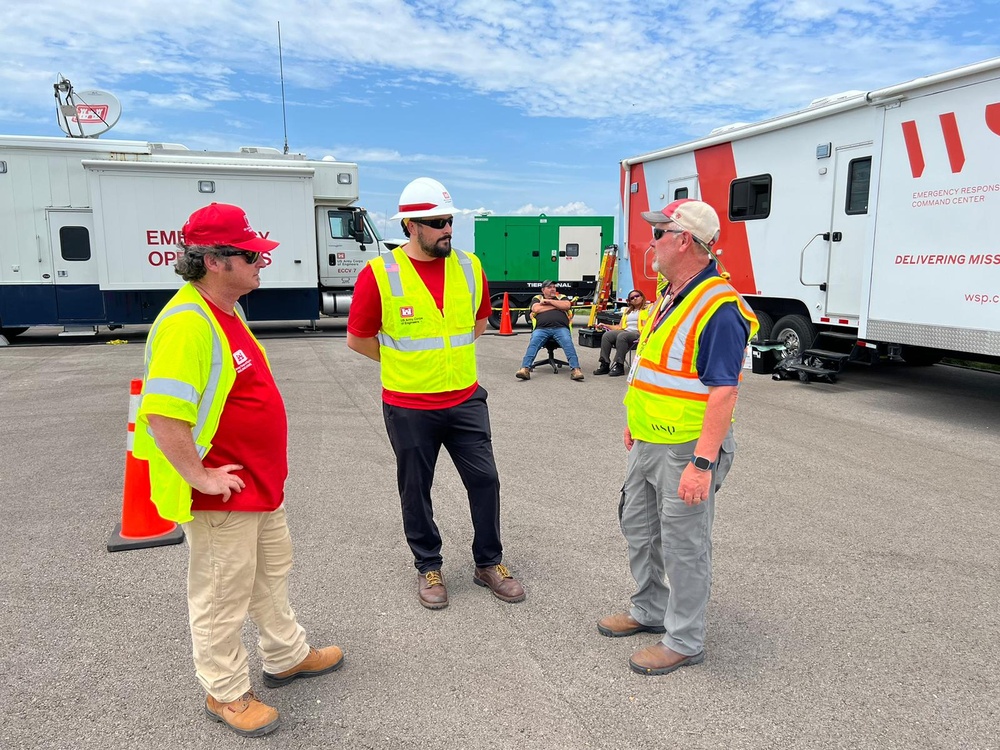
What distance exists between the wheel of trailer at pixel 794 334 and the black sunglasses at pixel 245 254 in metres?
8.43

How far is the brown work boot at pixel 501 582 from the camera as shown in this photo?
3.46m

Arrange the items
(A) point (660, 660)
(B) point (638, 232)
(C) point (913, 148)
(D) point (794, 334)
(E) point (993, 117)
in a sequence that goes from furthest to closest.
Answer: (B) point (638, 232) → (D) point (794, 334) → (C) point (913, 148) → (E) point (993, 117) → (A) point (660, 660)

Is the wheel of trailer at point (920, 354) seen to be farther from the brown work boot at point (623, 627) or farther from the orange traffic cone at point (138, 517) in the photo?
the orange traffic cone at point (138, 517)

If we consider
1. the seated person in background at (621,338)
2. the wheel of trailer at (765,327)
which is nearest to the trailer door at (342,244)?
the seated person in background at (621,338)

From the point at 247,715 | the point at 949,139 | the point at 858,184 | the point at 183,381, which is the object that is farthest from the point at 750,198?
the point at 247,715

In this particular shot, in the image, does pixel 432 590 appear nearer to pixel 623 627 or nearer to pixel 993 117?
pixel 623 627

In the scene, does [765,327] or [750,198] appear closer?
[750,198]

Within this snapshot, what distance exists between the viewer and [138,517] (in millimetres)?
4062

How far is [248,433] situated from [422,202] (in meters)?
1.39

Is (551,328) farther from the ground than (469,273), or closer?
closer

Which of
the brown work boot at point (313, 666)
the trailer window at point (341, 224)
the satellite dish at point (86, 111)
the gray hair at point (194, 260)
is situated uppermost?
the satellite dish at point (86, 111)

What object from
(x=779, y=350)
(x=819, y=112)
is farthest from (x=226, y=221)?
(x=779, y=350)

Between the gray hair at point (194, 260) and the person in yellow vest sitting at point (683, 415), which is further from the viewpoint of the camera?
the person in yellow vest sitting at point (683, 415)

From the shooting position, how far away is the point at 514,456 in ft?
20.1
